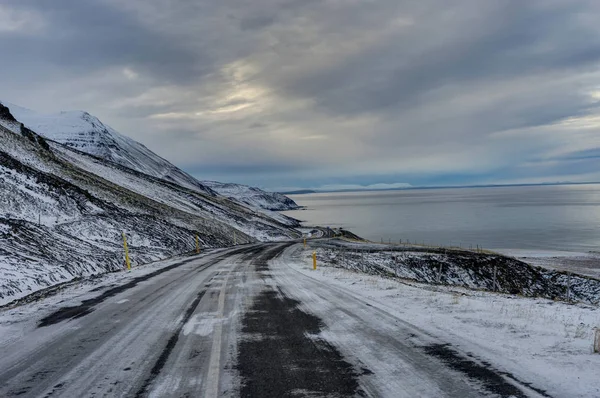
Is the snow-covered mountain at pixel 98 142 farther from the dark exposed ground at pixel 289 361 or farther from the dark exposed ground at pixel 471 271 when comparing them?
the dark exposed ground at pixel 289 361

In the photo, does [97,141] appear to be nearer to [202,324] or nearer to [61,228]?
[61,228]

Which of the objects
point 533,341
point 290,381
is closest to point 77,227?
point 290,381

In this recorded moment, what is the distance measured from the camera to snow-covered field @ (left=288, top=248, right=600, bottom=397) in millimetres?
4316

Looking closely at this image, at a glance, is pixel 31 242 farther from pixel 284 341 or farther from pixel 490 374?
pixel 490 374

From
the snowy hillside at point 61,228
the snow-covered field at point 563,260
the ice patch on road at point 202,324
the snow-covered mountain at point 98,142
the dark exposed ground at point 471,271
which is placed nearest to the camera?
the ice patch on road at point 202,324

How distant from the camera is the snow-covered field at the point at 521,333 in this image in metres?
4.32

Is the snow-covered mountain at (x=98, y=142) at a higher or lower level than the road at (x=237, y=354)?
higher

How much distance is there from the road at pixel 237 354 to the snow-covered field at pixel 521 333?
35 cm

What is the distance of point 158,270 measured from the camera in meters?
16.7

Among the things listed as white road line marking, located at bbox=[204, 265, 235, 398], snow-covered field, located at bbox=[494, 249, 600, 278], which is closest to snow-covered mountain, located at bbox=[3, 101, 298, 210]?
snow-covered field, located at bbox=[494, 249, 600, 278]

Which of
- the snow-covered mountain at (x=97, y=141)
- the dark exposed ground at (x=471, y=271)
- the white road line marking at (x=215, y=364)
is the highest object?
the snow-covered mountain at (x=97, y=141)

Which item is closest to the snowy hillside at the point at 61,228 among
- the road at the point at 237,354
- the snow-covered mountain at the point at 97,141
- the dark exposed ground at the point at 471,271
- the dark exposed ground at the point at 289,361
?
the road at the point at 237,354

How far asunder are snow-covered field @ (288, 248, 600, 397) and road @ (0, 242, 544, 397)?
Result: 349mm

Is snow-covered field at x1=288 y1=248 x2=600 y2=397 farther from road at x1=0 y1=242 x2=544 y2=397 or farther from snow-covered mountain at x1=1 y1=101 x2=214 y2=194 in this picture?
snow-covered mountain at x1=1 y1=101 x2=214 y2=194
